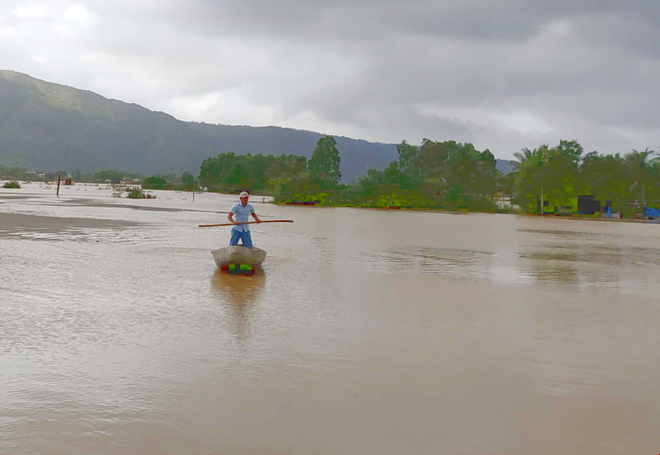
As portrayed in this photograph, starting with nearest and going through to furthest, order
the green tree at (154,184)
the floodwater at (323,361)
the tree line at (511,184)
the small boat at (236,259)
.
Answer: the floodwater at (323,361) < the small boat at (236,259) < the tree line at (511,184) < the green tree at (154,184)

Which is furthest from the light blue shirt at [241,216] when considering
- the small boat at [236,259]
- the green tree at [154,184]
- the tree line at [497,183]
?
the green tree at [154,184]

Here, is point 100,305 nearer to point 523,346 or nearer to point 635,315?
point 523,346

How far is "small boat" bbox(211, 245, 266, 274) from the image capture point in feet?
54.1

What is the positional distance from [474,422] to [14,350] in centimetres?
591

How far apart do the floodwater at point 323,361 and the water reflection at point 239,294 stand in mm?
77

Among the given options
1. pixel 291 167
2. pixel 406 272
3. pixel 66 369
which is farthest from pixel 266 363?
pixel 291 167

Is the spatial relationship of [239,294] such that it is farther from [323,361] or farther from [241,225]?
[323,361]

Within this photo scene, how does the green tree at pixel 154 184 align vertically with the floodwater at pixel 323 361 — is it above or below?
above

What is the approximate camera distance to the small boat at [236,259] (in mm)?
16484

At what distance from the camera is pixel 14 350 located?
8.35 m

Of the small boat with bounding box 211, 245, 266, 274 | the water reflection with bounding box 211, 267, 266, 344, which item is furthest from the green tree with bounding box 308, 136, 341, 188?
the water reflection with bounding box 211, 267, 266, 344

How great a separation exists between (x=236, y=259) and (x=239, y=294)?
122 inches

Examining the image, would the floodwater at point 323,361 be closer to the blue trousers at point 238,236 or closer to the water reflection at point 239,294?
the water reflection at point 239,294

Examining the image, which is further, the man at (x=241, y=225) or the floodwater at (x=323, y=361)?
the man at (x=241, y=225)
